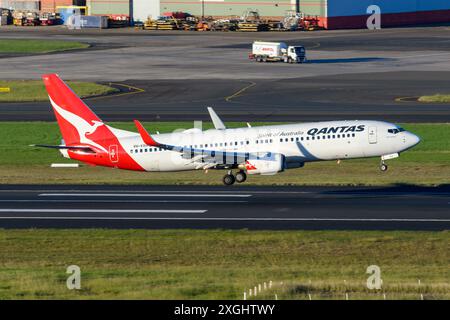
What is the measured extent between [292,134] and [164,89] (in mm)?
62667

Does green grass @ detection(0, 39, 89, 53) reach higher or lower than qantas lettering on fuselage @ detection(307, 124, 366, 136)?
higher

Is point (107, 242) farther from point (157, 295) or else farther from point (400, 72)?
point (400, 72)

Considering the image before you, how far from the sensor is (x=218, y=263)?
150 feet

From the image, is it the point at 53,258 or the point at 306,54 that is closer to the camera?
the point at 53,258

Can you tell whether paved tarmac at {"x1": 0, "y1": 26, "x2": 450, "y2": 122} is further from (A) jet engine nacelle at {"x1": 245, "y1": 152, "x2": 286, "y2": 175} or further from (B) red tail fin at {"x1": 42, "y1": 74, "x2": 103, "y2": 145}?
(A) jet engine nacelle at {"x1": 245, "y1": 152, "x2": 286, "y2": 175}

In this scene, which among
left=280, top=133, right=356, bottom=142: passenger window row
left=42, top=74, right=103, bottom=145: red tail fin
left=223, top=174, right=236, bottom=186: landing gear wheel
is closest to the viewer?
left=280, top=133, right=356, bottom=142: passenger window row

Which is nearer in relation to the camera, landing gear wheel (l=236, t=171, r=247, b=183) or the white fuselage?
the white fuselage

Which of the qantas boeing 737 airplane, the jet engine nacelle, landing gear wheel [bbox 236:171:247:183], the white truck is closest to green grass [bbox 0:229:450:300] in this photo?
the jet engine nacelle

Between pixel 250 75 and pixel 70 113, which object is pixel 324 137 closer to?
pixel 70 113

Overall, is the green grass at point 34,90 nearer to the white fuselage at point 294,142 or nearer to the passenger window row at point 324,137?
the white fuselage at point 294,142

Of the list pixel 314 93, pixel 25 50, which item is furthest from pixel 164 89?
pixel 25 50

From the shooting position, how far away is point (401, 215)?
57281mm

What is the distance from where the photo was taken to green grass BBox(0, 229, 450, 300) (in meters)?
35.7

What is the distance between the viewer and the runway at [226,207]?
55.7m
